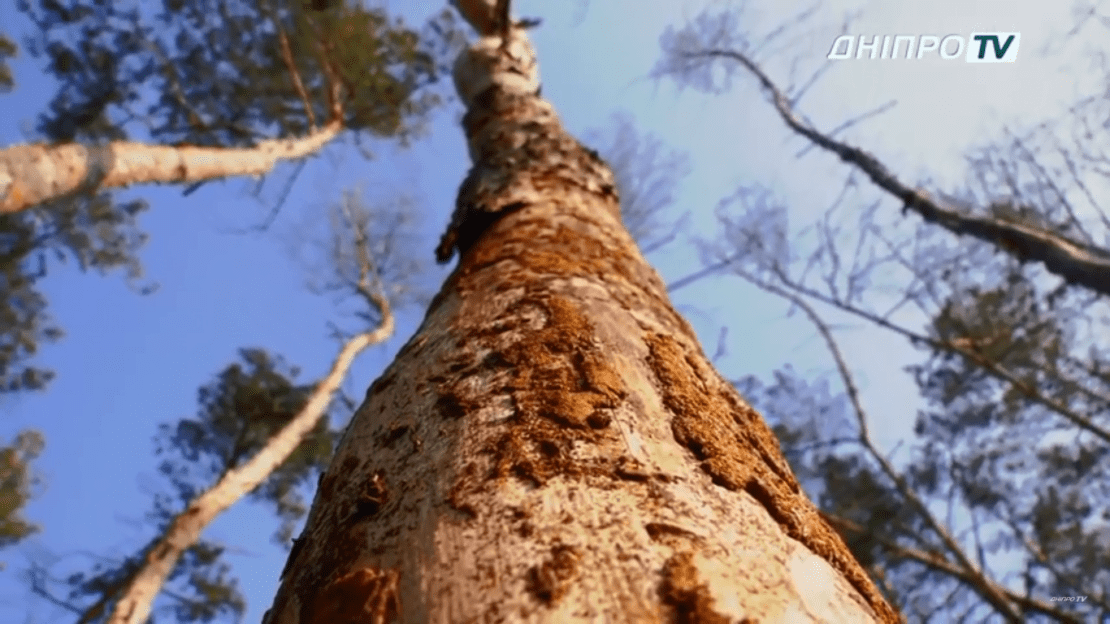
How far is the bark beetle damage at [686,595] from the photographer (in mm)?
Result: 618

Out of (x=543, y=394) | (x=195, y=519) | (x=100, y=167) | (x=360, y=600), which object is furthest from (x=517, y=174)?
(x=195, y=519)

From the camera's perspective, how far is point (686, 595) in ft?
2.08

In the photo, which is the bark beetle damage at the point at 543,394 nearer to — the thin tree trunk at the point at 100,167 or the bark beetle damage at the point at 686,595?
the bark beetle damage at the point at 686,595

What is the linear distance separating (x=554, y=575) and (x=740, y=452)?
39 cm

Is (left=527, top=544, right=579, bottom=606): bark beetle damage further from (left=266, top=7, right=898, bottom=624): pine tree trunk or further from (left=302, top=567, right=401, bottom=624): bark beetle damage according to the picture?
(left=302, top=567, right=401, bottom=624): bark beetle damage

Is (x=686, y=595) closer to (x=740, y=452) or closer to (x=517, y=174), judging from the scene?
(x=740, y=452)

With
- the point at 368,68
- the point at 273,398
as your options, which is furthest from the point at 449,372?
A: the point at 273,398

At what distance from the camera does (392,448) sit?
94 cm

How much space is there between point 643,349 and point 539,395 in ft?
0.83

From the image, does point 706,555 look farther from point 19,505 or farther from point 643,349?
point 19,505

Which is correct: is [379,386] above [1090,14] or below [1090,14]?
below

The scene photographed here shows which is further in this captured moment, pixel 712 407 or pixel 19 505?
pixel 19 505

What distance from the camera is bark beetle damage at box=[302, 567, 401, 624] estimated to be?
2.20 feet

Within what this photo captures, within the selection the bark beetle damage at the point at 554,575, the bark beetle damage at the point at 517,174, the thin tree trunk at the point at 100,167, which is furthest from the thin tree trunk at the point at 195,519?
the bark beetle damage at the point at 554,575
